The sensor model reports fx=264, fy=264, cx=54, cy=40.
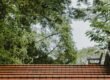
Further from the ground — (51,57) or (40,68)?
(40,68)

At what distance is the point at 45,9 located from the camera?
41.8ft

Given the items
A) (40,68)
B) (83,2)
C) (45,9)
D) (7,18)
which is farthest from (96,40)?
(40,68)

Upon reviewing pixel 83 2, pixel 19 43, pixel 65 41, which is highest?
pixel 83 2

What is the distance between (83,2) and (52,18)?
3547mm

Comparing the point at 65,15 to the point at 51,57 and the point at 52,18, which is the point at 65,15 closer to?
the point at 52,18

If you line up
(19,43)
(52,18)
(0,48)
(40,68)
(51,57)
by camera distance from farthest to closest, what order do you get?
(51,57)
(52,18)
(19,43)
(0,48)
(40,68)

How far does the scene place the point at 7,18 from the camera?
423 inches

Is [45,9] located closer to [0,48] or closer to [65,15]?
[65,15]

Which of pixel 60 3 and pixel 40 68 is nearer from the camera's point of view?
pixel 40 68

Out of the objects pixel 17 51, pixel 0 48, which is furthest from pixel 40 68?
pixel 17 51

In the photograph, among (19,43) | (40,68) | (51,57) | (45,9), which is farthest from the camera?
(51,57)

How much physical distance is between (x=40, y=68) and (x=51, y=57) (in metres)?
8.72

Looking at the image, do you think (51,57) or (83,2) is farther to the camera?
(51,57)

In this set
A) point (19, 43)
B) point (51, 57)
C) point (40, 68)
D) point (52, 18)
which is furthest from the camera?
point (51, 57)
